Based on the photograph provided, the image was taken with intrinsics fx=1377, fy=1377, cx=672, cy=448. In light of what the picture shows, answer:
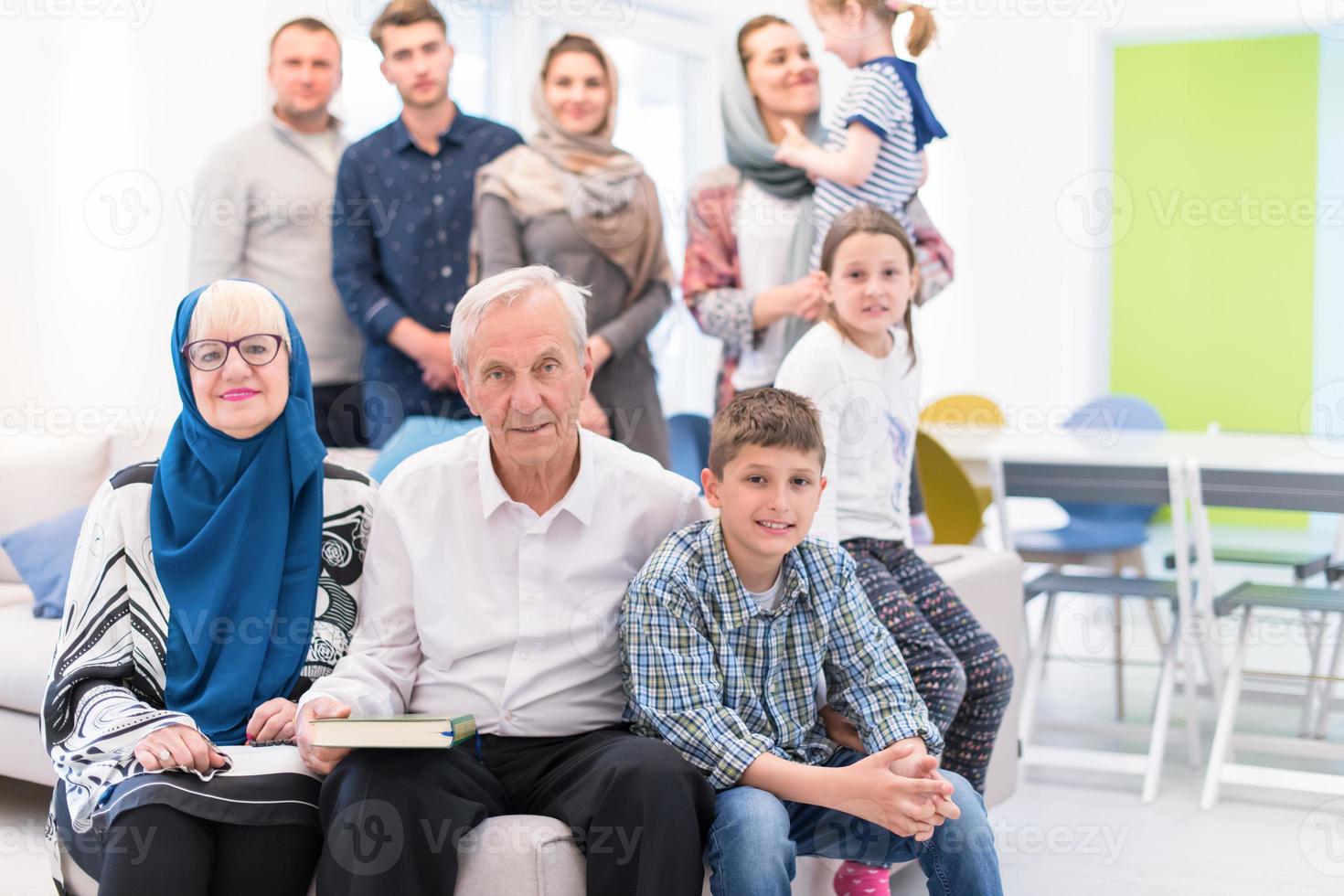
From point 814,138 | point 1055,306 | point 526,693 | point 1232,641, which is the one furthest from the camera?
point 1055,306

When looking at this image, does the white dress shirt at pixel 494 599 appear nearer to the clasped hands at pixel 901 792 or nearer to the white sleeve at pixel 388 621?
the white sleeve at pixel 388 621

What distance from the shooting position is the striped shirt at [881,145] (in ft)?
10.1

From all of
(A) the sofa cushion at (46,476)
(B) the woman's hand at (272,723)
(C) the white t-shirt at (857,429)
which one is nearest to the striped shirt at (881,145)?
(C) the white t-shirt at (857,429)

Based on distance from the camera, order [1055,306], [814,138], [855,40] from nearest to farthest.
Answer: [855,40], [814,138], [1055,306]

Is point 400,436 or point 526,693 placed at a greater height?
point 400,436

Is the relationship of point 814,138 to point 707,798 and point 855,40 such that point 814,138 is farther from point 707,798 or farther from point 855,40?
point 707,798

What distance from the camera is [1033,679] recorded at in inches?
145

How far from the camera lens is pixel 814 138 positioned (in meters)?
3.40

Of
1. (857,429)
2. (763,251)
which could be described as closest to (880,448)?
(857,429)

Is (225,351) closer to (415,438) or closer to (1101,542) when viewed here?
(415,438)

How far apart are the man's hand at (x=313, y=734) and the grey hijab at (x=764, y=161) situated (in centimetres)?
178

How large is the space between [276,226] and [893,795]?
8.25 feet

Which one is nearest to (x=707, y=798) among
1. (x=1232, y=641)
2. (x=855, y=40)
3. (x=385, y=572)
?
(x=385, y=572)

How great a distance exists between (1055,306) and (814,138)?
4.36 m
